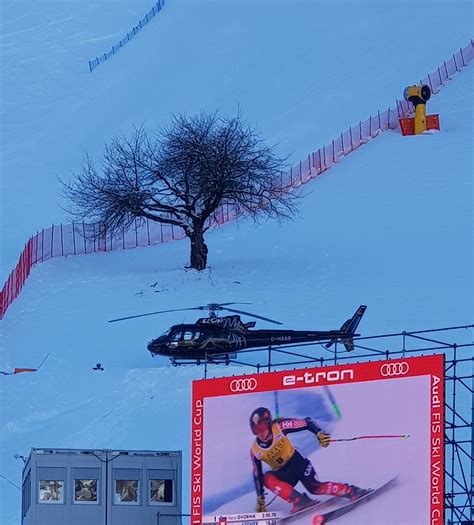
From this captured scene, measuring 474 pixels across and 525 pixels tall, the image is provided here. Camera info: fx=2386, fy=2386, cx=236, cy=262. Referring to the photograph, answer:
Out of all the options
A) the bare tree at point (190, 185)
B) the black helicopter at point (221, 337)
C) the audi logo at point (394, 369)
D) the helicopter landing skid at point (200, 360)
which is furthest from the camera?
the bare tree at point (190, 185)

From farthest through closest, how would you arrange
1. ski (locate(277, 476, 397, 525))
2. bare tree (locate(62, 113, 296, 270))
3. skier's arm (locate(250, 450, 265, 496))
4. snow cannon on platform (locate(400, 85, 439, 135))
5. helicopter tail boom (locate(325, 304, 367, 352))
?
snow cannon on platform (locate(400, 85, 439, 135)) < bare tree (locate(62, 113, 296, 270)) < helicopter tail boom (locate(325, 304, 367, 352)) < skier's arm (locate(250, 450, 265, 496)) < ski (locate(277, 476, 397, 525))

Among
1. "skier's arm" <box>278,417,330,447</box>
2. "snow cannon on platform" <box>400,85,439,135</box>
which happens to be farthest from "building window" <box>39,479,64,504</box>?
"snow cannon on platform" <box>400,85,439,135</box>

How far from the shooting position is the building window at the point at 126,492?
57.5 metres

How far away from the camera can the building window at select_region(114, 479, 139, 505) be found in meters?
57.5

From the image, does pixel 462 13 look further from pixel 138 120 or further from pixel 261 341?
pixel 261 341

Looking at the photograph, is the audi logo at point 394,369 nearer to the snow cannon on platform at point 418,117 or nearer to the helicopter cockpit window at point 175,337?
the helicopter cockpit window at point 175,337

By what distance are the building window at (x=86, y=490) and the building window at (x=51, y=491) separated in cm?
37

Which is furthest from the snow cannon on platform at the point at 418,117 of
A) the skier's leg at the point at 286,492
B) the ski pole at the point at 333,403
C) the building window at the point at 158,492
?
the skier's leg at the point at 286,492

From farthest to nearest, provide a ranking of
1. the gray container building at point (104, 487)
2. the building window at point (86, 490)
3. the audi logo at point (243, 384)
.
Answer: the building window at point (86, 490), the gray container building at point (104, 487), the audi logo at point (243, 384)

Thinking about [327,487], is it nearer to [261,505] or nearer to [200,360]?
[261,505]

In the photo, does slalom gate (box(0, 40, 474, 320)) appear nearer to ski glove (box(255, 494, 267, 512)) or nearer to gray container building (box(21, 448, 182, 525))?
gray container building (box(21, 448, 182, 525))

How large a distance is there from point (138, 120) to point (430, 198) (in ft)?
74.7

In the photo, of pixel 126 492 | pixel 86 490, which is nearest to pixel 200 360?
pixel 126 492

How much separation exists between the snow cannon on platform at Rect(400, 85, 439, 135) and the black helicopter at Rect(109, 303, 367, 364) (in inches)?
1067
